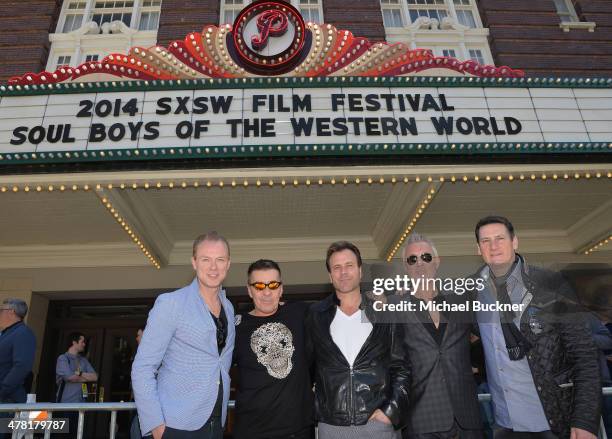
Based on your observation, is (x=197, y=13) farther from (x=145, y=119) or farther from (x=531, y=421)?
(x=531, y=421)

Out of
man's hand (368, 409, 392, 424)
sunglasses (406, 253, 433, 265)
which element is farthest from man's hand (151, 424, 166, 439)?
sunglasses (406, 253, 433, 265)

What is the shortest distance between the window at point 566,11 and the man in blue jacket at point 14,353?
48.7ft

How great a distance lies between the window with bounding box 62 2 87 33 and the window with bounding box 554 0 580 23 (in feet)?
45.2

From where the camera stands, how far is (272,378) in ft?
9.18

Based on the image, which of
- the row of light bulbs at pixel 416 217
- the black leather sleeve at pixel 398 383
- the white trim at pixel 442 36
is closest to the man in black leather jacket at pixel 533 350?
the black leather sleeve at pixel 398 383

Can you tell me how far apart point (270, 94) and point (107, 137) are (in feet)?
8.30

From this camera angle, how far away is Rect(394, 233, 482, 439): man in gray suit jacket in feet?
8.93

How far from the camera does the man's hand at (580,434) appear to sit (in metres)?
2.50

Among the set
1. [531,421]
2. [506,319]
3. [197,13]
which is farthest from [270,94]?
[197,13]

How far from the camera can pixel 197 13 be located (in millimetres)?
11188

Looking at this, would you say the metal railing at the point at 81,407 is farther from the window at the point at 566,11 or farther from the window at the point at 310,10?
the window at the point at 566,11

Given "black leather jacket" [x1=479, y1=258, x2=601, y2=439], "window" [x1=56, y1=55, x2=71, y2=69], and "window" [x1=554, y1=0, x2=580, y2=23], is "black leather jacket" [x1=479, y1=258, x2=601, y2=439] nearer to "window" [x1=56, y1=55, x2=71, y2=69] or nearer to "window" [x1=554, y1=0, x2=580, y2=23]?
"window" [x1=56, y1=55, x2=71, y2=69]

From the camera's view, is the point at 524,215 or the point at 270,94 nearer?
the point at 270,94

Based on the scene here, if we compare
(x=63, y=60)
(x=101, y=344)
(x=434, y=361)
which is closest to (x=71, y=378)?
(x=101, y=344)
